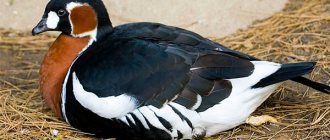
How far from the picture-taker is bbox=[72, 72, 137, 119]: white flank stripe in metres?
3.49

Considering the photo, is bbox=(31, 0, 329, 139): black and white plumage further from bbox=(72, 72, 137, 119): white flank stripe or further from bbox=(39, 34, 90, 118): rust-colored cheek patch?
bbox=(39, 34, 90, 118): rust-colored cheek patch

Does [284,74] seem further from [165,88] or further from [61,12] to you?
[61,12]

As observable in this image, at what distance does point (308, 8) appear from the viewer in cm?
514

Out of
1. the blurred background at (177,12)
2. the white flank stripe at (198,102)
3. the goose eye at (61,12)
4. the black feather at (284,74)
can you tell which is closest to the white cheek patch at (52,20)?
the goose eye at (61,12)

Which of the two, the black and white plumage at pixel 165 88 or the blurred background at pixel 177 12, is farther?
the blurred background at pixel 177 12

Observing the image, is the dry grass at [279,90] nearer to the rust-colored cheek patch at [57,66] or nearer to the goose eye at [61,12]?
the rust-colored cheek patch at [57,66]

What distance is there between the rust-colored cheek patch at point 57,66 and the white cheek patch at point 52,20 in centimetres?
10

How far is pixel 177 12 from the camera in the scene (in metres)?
5.31

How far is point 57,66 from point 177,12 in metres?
1.62

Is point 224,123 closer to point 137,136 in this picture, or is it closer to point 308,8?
point 137,136

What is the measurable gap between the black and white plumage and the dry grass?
0.22 metres

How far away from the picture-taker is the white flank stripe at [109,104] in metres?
3.49

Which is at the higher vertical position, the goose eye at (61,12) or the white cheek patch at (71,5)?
the white cheek patch at (71,5)

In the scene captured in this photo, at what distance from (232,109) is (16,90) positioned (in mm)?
1452
